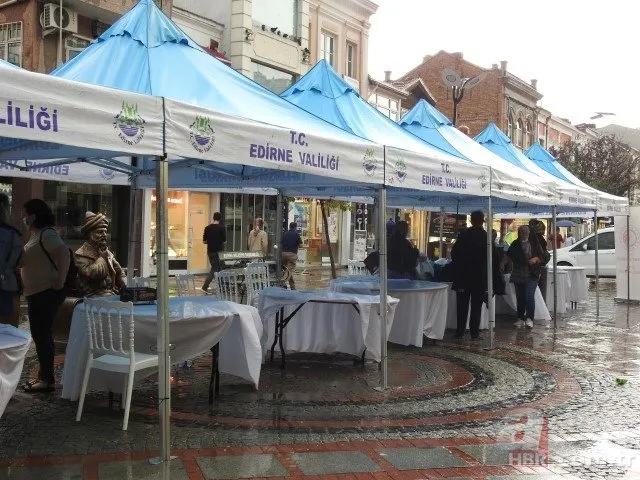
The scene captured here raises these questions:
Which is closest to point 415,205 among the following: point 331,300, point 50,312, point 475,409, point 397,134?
point 397,134

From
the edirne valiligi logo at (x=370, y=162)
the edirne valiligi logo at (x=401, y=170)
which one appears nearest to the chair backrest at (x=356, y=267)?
the edirne valiligi logo at (x=401, y=170)

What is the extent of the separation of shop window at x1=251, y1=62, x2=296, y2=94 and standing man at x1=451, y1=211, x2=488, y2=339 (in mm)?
15361

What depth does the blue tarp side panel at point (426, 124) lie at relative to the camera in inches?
437

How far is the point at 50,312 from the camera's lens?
6.67 m

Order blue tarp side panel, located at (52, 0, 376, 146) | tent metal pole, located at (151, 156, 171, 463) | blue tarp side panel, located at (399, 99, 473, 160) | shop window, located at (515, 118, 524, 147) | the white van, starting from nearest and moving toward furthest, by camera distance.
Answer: tent metal pole, located at (151, 156, 171, 463) → blue tarp side panel, located at (52, 0, 376, 146) → blue tarp side panel, located at (399, 99, 473, 160) → the white van → shop window, located at (515, 118, 524, 147)

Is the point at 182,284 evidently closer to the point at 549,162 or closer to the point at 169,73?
the point at 169,73

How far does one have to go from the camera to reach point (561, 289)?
14.7 m

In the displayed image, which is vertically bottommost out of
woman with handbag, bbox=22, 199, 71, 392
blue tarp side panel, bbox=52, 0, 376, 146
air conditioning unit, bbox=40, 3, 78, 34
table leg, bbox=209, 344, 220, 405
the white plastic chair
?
table leg, bbox=209, 344, 220, 405

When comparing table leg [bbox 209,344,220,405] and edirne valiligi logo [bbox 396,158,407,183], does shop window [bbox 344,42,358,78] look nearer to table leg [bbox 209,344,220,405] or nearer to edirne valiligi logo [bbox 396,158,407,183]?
edirne valiligi logo [bbox 396,158,407,183]

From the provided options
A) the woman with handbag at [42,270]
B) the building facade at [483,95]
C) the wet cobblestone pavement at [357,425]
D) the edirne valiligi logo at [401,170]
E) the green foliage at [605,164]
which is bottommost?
the wet cobblestone pavement at [357,425]

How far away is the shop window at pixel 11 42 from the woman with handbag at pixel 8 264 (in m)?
13.2

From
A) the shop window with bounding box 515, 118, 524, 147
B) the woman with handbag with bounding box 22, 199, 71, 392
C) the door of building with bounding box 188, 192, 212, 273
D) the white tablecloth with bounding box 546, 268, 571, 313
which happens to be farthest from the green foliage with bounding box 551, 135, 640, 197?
the woman with handbag with bounding box 22, 199, 71, 392

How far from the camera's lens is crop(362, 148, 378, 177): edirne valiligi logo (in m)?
6.92

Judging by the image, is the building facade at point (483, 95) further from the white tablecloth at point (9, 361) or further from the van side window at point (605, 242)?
the white tablecloth at point (9, 361)
